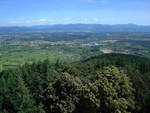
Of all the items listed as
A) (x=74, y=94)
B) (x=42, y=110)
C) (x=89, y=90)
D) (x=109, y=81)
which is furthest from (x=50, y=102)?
(x=109, y=81)

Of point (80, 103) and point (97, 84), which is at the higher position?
point (97, 84)

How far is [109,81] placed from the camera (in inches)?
1113

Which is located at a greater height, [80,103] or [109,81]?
[109,81]

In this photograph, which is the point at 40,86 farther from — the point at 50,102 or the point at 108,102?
the point at 108,102

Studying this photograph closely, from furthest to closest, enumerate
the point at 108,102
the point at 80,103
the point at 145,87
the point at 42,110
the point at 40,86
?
the point at 40,86, the point at 145,87, the point at 42,110, the point at 80,103, the point at 108,102

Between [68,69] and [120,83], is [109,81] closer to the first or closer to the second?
[120,83]

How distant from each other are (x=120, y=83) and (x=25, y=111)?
14027 millimetres

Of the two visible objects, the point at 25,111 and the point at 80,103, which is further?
the point at 25,111

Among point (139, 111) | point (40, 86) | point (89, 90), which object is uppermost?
point (89, 90)

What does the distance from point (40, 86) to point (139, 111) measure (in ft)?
54.8

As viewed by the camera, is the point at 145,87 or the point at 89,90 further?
the point at 145,87

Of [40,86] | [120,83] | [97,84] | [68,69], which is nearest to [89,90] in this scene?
[97,84]

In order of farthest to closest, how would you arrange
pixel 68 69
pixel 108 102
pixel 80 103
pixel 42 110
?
1. pixel 68 69
2. pixel 42 110
3. pixel 80 103
4. pixel 108 102

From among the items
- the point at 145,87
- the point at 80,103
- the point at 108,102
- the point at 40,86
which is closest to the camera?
the point at 108,102
